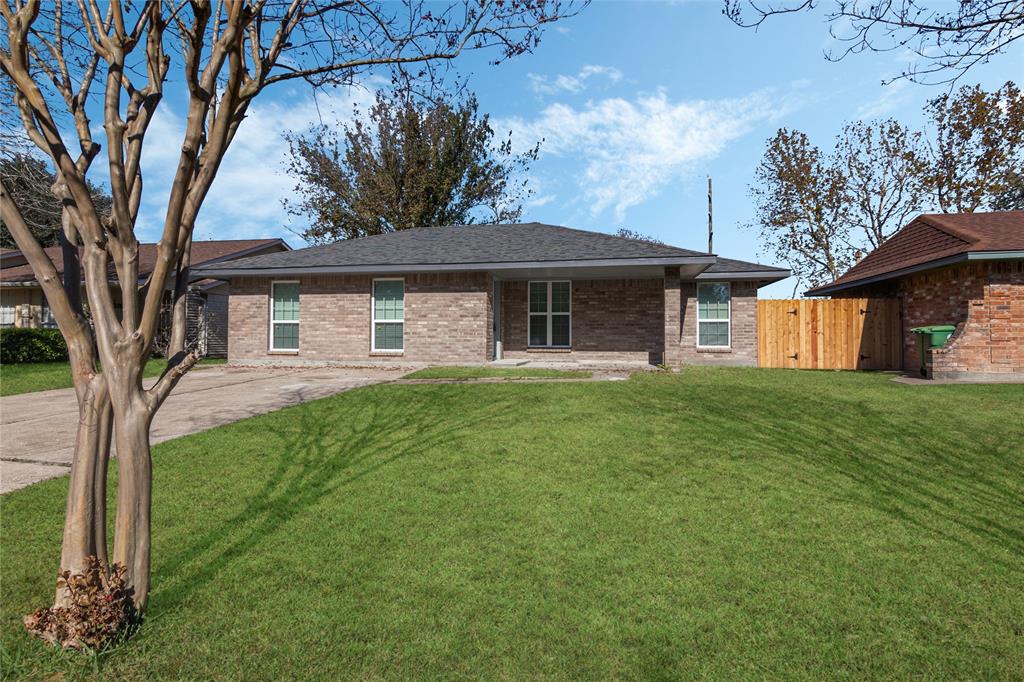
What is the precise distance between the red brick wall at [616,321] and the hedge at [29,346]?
1679 cm

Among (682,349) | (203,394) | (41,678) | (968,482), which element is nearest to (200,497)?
(41,678)

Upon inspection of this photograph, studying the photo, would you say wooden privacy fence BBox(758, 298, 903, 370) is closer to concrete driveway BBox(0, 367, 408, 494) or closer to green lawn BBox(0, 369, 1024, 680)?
green lawn BBox(0, 369, 1024, 680)

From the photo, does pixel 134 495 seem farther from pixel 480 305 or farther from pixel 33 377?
pixel 33 377

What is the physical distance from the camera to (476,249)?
612 inches

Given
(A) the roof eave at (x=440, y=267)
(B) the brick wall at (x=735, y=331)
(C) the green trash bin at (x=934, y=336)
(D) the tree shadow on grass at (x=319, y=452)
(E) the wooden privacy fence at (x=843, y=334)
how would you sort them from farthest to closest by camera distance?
(B) the brick wall at (x=735, y=331) < (E) the wooden privacy fence at (x=843, y=334) < (A) the roof eave at (x=440, y=267) < (C) the green trash bin at (x=934, y=336) < (D) the tree shadow on grass at (x=319, y=452)

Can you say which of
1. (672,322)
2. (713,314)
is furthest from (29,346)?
(713,314)

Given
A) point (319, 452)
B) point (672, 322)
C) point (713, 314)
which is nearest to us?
point (319, 452)

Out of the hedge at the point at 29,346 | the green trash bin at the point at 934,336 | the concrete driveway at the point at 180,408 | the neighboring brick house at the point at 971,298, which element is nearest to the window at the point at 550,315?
the concrete driveway at the point at 180,408

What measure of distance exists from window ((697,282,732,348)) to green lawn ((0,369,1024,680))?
390 inches

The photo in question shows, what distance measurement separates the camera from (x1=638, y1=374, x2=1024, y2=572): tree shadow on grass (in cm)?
433

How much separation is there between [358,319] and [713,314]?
36.0 ft

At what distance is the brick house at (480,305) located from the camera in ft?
48.9

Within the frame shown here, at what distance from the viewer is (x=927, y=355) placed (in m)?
12.7

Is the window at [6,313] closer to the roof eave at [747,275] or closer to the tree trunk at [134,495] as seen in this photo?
the roof eave at [747,275]
